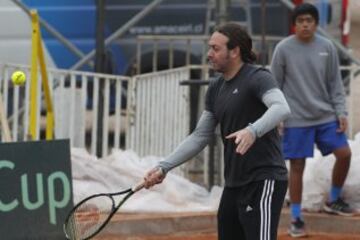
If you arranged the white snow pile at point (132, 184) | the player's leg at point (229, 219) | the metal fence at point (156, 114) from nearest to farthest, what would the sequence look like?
1. the player's leg at point (229, 219)
2. the white snow pile at point (132, 184)
3. the metal fence at point (156, 114)

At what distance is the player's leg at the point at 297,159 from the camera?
314 inches

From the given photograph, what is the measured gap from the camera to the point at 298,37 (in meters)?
8.03

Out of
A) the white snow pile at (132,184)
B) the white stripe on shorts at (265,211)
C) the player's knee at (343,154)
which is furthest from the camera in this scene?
the white snow pile at (132,184)

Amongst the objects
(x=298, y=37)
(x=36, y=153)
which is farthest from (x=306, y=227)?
(x=36, y=153)

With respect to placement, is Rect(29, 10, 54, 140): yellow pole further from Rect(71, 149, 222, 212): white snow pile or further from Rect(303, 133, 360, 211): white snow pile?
Rect(303, 133, 360, 211): white snow pile

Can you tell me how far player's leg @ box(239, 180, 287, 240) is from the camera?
5.28 metres

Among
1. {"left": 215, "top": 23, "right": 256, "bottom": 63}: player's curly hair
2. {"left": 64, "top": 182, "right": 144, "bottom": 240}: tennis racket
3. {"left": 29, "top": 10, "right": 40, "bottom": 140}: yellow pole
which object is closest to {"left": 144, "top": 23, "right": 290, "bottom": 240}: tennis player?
{"left": 215, "top": 23, "right": 256, "bottom": 63}: player's curly hair

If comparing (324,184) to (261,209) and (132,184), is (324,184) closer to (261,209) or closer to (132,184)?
(132,184)

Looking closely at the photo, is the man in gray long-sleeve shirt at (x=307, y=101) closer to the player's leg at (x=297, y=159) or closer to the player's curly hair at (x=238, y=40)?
the player's leg at (x=297, y=159)

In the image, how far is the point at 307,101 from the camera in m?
8.00

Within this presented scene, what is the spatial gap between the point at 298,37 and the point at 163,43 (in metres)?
4.19

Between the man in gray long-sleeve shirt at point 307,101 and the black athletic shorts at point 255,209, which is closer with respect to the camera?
the black athletic shorts at point 255,209

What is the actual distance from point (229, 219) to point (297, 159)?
263 cm

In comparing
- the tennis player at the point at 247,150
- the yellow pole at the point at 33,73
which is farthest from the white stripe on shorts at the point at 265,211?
the yellow pole at the point at 33,73
